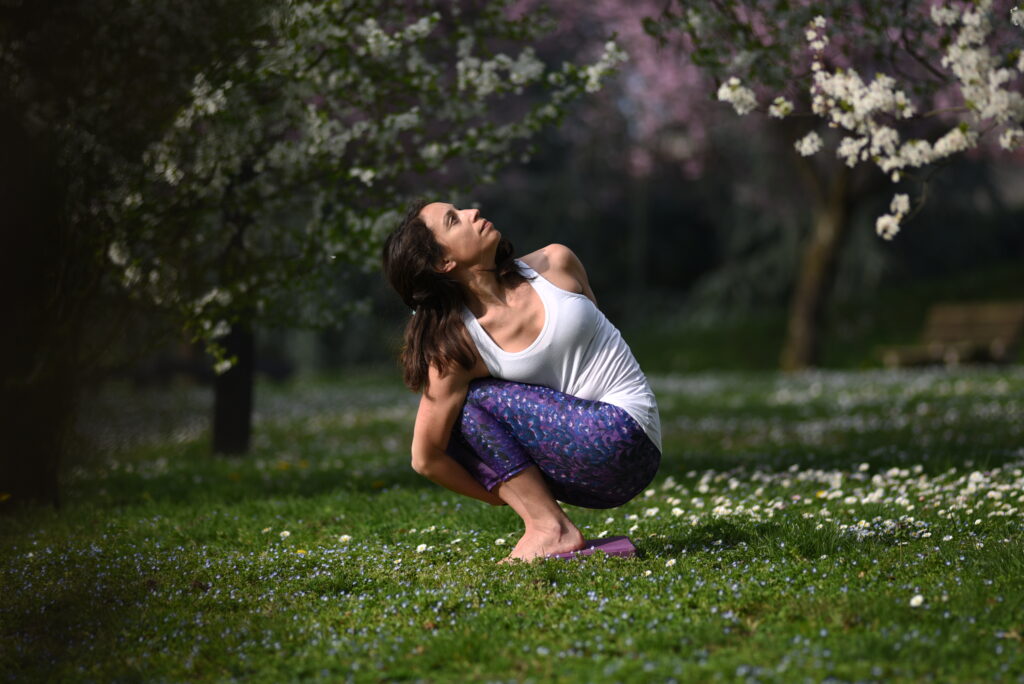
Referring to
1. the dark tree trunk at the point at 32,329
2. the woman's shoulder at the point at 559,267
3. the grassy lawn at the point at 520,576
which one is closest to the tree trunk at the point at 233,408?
the grassy lawn at the point at 520,576

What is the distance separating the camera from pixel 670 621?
12.6 ft

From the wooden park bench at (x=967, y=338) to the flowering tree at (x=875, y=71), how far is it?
10.9 meters

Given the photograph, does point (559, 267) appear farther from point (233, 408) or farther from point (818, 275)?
point (818, 275)

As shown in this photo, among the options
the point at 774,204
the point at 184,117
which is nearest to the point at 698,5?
the point at 184,117

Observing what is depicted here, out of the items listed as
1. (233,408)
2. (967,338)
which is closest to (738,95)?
(233,408)

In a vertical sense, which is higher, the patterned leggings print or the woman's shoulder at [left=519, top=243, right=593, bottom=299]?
the woman's shoulder at [left=519, top=243, right=593, bottom=299]

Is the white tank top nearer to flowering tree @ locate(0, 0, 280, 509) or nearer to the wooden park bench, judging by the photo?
flowering tree @ locate(0, 0, 280, 509)

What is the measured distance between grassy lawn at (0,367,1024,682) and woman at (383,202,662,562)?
36 cm

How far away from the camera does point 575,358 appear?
471 centimetres

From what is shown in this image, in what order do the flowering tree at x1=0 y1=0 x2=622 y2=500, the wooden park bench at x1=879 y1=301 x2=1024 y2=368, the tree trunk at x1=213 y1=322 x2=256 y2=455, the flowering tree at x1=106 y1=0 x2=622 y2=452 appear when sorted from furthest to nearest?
the wooden park bench at x1=879 y1=301 x2=1024 y2=368
the tree trunk at x1=213 y1=322 x2=256 y2=455
the flowering tree at x1=106 y1=0 x2=622 y2=452
the flowering tree at x1=0 y1=0 x2=622 y2=500

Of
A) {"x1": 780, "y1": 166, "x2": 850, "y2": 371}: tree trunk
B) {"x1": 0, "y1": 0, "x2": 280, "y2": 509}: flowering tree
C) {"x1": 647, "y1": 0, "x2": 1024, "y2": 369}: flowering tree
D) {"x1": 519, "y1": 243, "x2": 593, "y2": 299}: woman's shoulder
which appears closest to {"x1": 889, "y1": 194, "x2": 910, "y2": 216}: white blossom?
{"x1": 647, "y1": 0, "x2": 1024, "y2": 369}: flowering tree

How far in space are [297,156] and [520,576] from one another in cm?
364

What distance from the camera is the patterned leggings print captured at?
454 centimetres

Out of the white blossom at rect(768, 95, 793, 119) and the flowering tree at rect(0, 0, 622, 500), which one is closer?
the white blossom at rect(768, 95, 793, 119)
